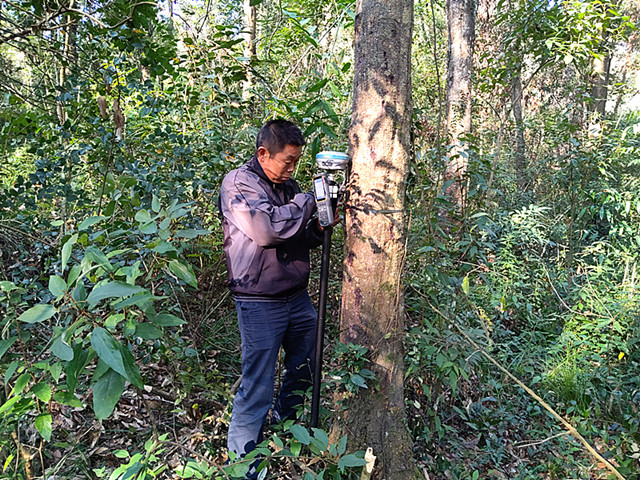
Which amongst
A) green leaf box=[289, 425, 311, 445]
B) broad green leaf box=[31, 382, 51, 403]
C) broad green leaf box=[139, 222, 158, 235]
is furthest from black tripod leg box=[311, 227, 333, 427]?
broad green leaf box=[31, 382, 51, 403]

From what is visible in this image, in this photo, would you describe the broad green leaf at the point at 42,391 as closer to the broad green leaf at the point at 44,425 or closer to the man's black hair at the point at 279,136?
the broad green leaf at the point at 44,425

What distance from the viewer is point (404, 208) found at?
7.68ft

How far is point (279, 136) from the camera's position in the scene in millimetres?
2656

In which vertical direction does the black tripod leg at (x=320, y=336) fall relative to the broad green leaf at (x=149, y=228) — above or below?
below

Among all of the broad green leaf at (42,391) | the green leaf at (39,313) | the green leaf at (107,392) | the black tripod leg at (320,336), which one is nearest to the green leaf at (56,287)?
the green leaf at (39,313)

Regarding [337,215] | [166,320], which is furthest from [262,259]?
[166,320]

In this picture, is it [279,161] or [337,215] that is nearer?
[337,215]

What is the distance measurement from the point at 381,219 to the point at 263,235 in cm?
63

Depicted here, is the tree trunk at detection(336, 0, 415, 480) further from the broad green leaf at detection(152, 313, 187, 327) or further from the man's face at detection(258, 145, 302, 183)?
the broad green leaf at detection(152, 313, 187, 327)

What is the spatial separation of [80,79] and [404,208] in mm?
2586

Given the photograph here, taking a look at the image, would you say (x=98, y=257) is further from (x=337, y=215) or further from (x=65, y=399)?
(x=337, y=215)

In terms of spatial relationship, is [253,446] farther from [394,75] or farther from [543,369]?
[543,369]

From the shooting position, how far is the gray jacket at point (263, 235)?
246cm

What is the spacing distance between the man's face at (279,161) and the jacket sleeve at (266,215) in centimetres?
19
